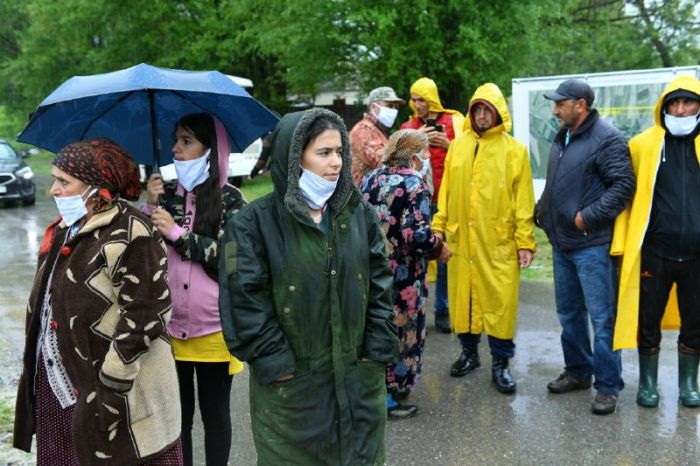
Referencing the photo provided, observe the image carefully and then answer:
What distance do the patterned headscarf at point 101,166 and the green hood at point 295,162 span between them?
660mm

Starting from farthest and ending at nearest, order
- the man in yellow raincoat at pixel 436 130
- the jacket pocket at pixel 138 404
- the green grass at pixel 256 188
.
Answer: the green grass at pixel 256 188
the man in yellow raincoat at pixel 436 130
the jacket pocket at pixel 138 404

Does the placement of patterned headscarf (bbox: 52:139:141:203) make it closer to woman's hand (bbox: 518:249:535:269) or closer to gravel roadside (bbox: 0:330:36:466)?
gravel roadside (bbox: 0:330:36:466)

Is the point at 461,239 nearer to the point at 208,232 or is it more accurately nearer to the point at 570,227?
the point at 570,227

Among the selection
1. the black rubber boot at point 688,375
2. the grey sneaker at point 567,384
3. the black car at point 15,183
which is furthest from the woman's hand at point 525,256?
the black car at point 15,183

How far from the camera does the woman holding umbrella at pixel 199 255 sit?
3.40m

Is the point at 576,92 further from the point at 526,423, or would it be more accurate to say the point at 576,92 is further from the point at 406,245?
the point at 526,423

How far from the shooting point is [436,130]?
688cm

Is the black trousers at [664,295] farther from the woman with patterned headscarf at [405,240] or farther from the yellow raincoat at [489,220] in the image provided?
the woman with patterned headscarf at [405,240]

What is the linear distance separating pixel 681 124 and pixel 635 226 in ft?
2.24

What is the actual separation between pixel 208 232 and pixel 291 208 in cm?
83

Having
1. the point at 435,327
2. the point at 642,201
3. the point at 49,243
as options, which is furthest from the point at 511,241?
the point at 49,243

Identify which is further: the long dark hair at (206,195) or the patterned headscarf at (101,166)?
the long dark hair at (206,195)

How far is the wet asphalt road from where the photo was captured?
4.30 metres

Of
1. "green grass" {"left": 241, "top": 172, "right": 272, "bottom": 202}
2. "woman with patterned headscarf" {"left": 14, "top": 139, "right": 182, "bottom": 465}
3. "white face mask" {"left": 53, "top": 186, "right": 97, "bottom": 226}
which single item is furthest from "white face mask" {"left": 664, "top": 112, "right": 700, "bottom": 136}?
"green grass" {"left": 241, "top": 172, "right": 272, "bottom": 202}
